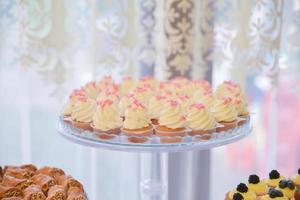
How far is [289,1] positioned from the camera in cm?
163

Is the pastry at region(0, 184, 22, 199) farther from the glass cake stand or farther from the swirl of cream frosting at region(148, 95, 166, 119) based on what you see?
the swirl of cream frosting at region(148, 95, 166, 119)

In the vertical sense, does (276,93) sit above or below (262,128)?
above

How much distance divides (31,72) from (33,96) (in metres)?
0.08

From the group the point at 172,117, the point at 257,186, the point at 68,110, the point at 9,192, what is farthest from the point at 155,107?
the point at 9,192

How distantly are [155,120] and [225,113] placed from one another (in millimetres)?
173

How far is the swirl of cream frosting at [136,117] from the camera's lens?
1.23 m

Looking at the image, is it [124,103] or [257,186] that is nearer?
[257,186]

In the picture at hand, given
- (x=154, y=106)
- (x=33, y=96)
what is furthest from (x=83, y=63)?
(x=154, y=106)

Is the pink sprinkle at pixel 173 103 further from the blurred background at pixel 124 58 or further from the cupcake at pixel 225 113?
the blurred background at pixel 124 58

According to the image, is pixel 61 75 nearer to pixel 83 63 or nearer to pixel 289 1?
pixel 83 63

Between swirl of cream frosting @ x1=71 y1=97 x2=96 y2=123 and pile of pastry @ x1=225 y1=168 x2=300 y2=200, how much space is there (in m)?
0.38

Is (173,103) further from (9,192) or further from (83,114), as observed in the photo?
(9,192)

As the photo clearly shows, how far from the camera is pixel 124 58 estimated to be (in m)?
1.67

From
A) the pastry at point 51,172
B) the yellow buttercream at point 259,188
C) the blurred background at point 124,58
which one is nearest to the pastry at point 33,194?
the pastry at point 51,172
